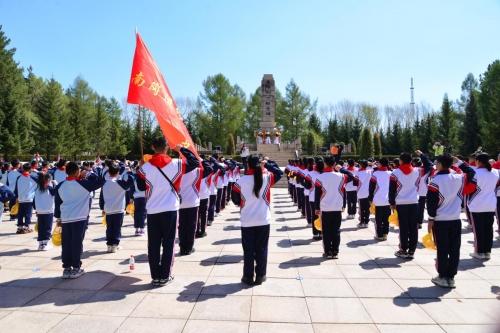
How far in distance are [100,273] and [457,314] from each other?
217 inches

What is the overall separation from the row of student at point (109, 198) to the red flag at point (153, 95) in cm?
49

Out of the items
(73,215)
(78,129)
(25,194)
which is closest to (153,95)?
(73,215)

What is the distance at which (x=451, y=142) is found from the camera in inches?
1789

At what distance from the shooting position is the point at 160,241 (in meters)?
5.87

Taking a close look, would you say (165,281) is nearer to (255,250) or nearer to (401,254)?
(255,250)

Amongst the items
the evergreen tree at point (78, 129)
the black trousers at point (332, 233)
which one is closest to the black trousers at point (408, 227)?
the black trousers at point (332, 233)

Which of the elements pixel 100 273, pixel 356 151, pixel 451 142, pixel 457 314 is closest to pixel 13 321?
pixel 100 273

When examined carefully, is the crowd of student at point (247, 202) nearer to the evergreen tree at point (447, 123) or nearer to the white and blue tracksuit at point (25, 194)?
the white and blue tracksuit at point (25, 194)

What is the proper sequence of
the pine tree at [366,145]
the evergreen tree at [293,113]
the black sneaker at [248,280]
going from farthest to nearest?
the evergreen tree at [293,113] → the pine tree at [366,145] → the black sneaker at [248,280]

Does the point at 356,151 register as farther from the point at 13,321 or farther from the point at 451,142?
the point at 13,321

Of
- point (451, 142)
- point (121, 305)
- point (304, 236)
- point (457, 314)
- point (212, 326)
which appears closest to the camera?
point (212, 326)

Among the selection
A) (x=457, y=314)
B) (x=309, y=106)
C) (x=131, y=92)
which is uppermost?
(x=309, y=106)

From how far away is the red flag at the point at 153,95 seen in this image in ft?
20.9

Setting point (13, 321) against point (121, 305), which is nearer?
point (13, 321)
